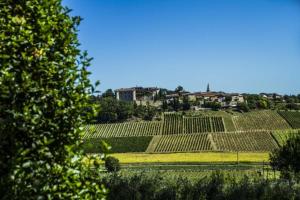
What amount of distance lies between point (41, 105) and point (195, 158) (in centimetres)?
7827

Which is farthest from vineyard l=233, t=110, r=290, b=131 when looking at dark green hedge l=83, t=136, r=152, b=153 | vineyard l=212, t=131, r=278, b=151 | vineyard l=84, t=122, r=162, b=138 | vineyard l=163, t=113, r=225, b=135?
dark green hedge l=83, t=136, r=152, b=153

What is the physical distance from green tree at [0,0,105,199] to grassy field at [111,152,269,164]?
2853 inches

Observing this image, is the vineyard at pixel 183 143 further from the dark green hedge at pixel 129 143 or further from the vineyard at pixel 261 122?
the vineyard at pixel 261 122

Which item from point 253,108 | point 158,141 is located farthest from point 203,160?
point 253,108

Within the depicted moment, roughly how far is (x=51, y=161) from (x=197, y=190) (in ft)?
54.4

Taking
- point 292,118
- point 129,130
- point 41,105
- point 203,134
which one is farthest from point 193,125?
point 41,105

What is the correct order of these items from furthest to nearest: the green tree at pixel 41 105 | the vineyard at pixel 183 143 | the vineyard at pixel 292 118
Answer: the vineyard at pixel 292 118 < the vineyard at pixel 183 143 < the green tree at pixel 41 105

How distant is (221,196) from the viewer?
22.0 meters

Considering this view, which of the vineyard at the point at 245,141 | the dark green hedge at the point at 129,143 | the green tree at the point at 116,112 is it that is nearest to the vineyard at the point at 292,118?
the vineyard at the point at 245,141

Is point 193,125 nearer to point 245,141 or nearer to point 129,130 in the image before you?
point 129,130

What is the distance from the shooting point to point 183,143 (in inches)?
4131

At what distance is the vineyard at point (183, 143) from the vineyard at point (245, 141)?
276cm

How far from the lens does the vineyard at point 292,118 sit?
121m

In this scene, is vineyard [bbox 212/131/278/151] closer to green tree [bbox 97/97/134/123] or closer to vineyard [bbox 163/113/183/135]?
vineyard [bbox 163/113/183/135]
